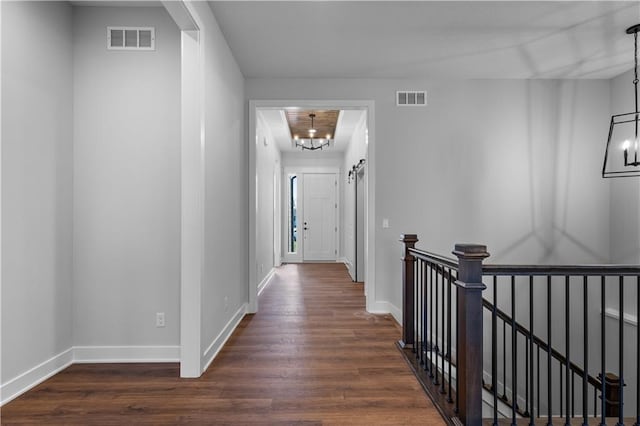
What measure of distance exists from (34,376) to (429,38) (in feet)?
13.6

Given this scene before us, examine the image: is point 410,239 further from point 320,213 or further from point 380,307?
point 320,213

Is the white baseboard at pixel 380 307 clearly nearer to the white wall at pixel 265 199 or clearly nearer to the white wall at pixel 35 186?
the white wall at pixel 265 199

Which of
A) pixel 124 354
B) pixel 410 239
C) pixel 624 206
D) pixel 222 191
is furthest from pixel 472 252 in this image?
pixel 624 206

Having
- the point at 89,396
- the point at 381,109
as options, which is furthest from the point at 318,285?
the point at 89,396

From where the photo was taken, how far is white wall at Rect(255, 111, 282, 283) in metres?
5.49

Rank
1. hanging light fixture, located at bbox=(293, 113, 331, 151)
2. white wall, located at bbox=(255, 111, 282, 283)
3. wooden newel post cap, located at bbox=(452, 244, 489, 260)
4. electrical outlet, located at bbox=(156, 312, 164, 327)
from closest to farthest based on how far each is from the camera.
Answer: wooden newel post cap, located at bbox=(452, 244, 489, 260) → electrical outlet, located at bbox=(156, 312, 164, 327) → white wall, located at bbox=(255, 111, 282, 283) → hanging light fixture, located at bbox=(293, 113, 331, 151)

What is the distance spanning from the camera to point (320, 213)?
9.27 m

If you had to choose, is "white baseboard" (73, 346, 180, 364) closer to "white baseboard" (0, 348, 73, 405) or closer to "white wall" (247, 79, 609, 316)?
"white baseboard" (0, 348, 73, 405)

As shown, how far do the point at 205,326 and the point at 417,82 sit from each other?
11.8 ft

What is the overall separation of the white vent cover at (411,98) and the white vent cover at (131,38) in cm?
274

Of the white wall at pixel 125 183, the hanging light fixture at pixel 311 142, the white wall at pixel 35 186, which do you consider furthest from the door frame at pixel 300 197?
the white wall at pixel 35 186

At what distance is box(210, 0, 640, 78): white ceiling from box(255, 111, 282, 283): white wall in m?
1.47

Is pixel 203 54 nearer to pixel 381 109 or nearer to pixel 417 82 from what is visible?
pixel 381 109

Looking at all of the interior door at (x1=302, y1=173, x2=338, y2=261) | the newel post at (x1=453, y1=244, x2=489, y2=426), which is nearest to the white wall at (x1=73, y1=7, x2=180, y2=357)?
the newel post at (x1=453, y1=244, x2=489, y2=426)
